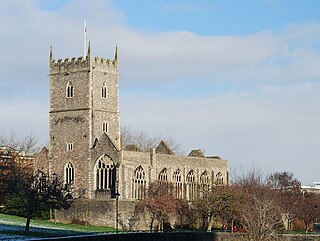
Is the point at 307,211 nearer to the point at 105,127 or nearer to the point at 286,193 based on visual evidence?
the point at 286,193

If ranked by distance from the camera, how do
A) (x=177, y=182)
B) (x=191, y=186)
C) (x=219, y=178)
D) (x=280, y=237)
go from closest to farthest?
(x=280, y=237)
(x=177, y=182)
(x=191, y=186)
(x=219, y=178)

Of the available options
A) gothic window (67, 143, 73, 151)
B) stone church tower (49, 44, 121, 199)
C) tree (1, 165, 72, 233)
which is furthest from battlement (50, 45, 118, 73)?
tree (1, 165, 72, 233)

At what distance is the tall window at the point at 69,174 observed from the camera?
84.9 metres

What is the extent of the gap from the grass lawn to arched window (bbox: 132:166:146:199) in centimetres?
760

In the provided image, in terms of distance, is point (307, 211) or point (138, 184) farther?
point (307, 211)

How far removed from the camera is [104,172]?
271 ft

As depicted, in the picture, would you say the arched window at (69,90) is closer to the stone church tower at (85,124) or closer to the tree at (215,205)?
the stone church tower at (85,124)

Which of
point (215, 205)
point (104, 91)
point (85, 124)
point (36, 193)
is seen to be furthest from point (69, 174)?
point (36, 193)

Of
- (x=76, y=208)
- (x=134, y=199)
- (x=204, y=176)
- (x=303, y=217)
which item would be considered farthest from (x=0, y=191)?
(x=303, y=217)

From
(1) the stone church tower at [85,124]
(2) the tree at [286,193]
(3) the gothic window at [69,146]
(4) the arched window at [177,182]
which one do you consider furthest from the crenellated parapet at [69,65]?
(2) the tree at [286,193]

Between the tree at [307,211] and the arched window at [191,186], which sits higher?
the arched window at [191,186]

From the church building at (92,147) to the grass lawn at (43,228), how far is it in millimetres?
4536

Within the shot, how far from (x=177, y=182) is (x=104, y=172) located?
33.2ft

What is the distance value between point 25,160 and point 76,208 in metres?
19.4
